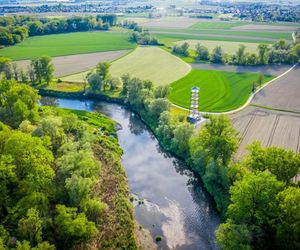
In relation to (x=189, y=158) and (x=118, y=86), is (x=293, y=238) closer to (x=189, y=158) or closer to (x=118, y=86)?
(x=189, y=158)

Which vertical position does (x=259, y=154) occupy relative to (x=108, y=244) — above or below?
above

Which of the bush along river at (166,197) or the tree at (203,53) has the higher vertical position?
the tree at (203,53)

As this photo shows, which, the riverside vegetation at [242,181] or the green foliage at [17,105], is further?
the green foliage at [17,105]

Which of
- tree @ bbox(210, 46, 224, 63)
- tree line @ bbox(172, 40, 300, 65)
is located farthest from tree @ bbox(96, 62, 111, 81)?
tree @ bbox(210, 46, 224, 63)

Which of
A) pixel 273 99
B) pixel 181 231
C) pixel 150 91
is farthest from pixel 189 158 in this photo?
pixel 273 99

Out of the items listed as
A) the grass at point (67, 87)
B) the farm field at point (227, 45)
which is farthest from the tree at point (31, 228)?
the farm field at point (227, 45)

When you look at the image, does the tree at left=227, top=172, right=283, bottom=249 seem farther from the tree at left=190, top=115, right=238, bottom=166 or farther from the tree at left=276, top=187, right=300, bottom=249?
the tree at left=190, top=115, right=238, bottom=166

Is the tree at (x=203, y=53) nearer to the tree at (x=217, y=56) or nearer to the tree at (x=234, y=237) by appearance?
the tree at (x=217, y=56)
